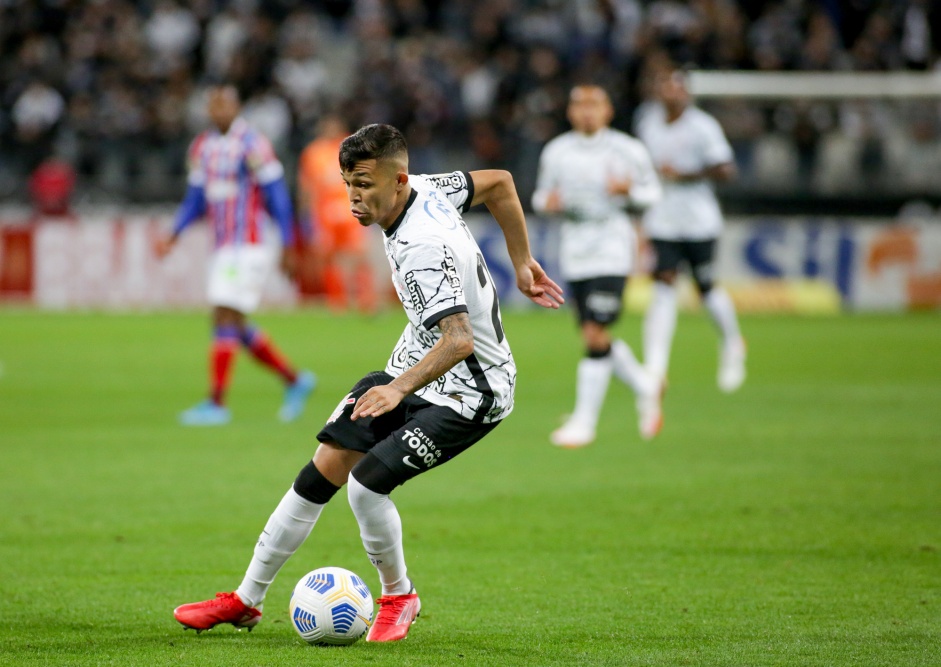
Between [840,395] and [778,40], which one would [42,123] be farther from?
[840,395]

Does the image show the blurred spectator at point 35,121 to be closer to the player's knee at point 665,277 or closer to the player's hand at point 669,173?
the player's hand at point 669,173

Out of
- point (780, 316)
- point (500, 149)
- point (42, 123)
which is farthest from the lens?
point (42, 123)

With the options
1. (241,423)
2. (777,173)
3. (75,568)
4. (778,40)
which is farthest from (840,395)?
(778,40)

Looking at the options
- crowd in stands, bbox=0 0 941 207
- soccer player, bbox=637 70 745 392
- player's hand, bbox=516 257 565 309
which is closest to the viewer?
player's hand, bbox=516 257 565 309

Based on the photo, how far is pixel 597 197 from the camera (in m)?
10.4

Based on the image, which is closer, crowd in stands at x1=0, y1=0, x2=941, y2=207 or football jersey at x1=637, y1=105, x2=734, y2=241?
football jersey at x1=637, y1=105, x2=734, y2=241

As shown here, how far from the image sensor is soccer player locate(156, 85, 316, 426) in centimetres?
1124

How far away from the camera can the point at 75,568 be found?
6.34 metres

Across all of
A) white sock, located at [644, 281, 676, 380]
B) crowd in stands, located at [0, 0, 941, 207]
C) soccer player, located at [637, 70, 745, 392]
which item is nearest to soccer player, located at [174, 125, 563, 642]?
white sock, located at [644, 281, 676, 380]

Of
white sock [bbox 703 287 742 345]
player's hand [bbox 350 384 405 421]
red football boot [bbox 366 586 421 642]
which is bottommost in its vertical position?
red football boot [bbox 366 586 421 642]

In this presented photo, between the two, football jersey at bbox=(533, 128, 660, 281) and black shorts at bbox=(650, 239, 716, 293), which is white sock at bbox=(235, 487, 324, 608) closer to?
football jersey at bbox=(533, 128, 660, 281)

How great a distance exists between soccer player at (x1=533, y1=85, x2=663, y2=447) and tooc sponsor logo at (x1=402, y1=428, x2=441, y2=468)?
5.14 m

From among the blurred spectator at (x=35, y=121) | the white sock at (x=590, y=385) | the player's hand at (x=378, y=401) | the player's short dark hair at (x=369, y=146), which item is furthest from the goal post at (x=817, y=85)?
the player's hand at (x=378, y=401)

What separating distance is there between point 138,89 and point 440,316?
2277cm
